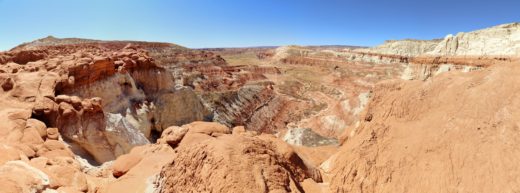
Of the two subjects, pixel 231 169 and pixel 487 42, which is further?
pixel 487 42

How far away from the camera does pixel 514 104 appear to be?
278 inches

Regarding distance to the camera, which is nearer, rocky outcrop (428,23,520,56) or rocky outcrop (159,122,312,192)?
rocky outcrop (159,122,312,192)

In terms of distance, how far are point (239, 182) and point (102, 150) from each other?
1156 centimetres

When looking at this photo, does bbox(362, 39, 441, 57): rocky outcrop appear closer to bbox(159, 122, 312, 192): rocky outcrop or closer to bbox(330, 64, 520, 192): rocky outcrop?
bbox(330, 64, 520, 192): rocky outcrop

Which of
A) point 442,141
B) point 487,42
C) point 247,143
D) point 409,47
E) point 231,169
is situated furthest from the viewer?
point 409,47

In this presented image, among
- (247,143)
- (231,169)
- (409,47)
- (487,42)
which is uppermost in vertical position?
(409,47)

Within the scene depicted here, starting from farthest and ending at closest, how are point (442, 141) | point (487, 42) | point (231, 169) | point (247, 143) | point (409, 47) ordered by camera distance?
point (409, 47)
point (487, 42)
point (442, 141)
point (247, 143)
point (231, 169)

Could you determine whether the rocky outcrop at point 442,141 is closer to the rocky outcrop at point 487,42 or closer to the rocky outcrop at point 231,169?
the rocky outcrop at point 231,169

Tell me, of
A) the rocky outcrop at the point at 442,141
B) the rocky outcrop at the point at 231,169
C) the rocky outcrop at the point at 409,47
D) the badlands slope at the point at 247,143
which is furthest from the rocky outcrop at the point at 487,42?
the rocky outcrop at the point at 409,47

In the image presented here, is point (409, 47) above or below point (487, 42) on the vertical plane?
above

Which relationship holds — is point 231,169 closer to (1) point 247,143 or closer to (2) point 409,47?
(1) point 247,143

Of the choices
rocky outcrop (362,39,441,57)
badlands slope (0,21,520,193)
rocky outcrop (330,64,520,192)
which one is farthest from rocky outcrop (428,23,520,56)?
rocky outcrop (362,39,441,57)

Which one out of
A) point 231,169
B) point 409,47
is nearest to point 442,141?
point 231,169

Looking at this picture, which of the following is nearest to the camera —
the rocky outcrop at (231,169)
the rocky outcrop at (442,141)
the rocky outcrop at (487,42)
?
the rocky outcrop at (231,169)
